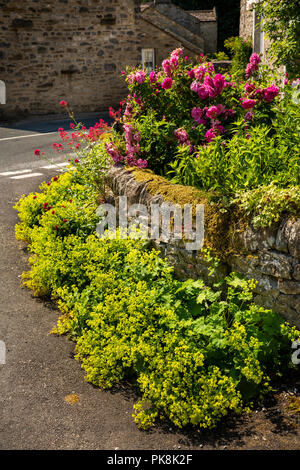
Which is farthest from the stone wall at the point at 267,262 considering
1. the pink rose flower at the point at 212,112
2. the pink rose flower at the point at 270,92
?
the pink rose flower at the point at 270,92

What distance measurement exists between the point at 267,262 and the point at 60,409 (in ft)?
6.40

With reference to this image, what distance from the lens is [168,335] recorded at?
3.64 m

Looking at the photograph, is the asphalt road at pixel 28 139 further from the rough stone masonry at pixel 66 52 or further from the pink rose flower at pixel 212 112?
the pink rose flower at pixel 212 112

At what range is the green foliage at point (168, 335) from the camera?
3373 mm

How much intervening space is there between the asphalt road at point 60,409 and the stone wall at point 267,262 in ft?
2.87

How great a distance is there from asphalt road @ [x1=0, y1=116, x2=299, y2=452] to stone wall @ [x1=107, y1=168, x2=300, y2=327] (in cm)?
88

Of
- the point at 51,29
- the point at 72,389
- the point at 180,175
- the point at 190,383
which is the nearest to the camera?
the point at 190,383

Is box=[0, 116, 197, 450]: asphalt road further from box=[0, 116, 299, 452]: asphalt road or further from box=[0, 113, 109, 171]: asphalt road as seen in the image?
box=[0, 113, 109, 171]: asphalt road

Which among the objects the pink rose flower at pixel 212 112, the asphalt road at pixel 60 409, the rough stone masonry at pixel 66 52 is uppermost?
the rough stone masonry at pixel 66 52

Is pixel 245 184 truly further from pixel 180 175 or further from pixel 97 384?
pixel 97 384

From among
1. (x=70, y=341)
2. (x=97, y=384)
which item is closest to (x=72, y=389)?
(x=97, y=384)

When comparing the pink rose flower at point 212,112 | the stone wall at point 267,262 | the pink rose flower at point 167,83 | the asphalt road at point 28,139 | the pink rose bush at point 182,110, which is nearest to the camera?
the stone wall at point 267,262

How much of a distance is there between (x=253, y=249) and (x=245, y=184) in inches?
21.8
